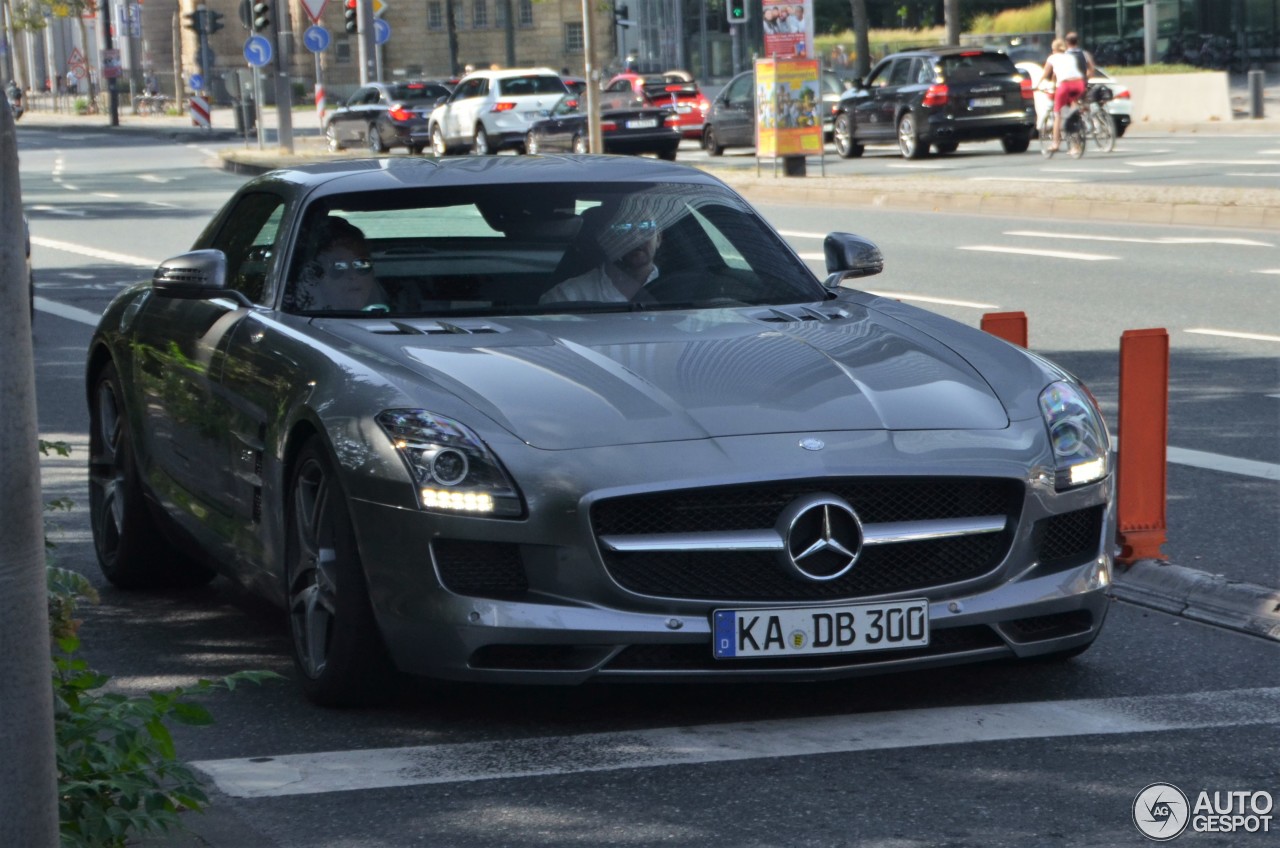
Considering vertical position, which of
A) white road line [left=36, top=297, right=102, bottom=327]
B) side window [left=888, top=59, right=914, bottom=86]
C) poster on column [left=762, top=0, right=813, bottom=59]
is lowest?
white road line [left=36, top=297, right=102, bottom=327]

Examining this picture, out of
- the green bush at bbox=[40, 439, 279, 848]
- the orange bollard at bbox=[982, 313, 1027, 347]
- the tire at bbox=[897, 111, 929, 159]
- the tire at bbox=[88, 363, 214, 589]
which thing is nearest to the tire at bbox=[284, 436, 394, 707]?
the green bush at bbox=[40, 439, 279, 848]

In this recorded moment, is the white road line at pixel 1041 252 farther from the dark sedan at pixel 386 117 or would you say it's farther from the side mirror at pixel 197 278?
the dark sedan at pixel 386 117

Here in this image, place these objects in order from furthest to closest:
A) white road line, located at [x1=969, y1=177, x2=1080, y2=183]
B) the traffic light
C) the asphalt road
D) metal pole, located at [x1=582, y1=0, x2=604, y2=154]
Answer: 1. the traffic light
2. metal pole, located at [x1=582, y1=0, x2=604, y2=154]
3. white road line, located at [x1=969, y1=177, x2=1080, y2=183]
4. the asphalt road

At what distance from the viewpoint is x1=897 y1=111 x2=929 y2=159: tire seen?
33.5 m

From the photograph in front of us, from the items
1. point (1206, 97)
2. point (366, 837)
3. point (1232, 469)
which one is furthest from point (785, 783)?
point (1206, 97)

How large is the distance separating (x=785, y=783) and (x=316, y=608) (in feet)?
4.44

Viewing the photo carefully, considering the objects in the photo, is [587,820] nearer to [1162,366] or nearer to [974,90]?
[1162,366]

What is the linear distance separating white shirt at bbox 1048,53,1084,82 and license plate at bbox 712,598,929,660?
87.9 ft

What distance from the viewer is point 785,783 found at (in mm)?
4527

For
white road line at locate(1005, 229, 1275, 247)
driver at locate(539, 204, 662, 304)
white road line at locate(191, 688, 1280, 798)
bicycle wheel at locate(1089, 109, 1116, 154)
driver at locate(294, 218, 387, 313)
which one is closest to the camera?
white road line at locate(191, 688, 1280, 798)

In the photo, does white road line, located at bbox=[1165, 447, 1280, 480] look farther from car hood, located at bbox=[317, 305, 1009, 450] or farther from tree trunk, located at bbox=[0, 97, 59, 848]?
tree trunk, located at bbox=[0, 97, 59, 848]

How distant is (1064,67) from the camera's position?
101 ft

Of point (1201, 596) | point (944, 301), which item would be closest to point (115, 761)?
point (1201, 596)

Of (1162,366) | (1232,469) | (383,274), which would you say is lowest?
(1232,469)
